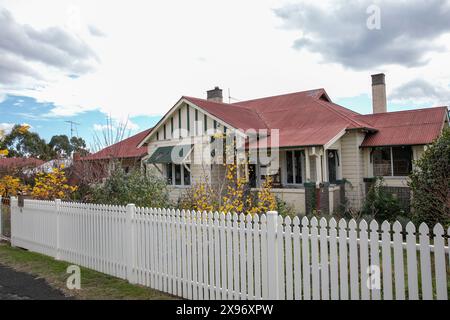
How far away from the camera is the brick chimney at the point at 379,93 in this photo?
19891mm

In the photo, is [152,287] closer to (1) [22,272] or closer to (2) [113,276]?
(2) [113,276]

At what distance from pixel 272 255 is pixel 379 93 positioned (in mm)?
18204

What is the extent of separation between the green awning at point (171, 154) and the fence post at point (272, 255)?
46.1 feet

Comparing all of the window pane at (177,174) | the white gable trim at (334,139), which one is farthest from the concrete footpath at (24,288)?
the window pane at (177,174)

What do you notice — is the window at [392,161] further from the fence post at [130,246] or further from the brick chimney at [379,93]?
the fence post at [130,246]

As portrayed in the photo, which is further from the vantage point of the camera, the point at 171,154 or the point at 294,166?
the point at 171,154

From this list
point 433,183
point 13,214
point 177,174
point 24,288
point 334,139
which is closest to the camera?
point 24,288

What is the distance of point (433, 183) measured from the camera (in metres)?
9.80

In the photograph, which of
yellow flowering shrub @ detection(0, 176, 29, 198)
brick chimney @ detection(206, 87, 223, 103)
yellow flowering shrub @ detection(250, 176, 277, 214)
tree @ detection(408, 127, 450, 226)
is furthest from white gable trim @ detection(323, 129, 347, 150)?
yellow flowering shrub @ detection(0, 176, 29, 198)

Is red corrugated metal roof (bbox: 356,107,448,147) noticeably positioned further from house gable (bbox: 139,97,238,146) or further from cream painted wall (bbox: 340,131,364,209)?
house gable (bbox: 139,97,238,146)

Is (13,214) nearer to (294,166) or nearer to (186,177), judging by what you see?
(186,177)

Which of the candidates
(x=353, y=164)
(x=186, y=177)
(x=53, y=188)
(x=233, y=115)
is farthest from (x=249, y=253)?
(x=186, y=177)

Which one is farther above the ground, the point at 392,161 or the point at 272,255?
the point at 392,161

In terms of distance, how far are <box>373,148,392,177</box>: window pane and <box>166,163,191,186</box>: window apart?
9686mm
